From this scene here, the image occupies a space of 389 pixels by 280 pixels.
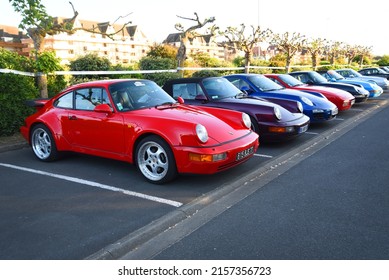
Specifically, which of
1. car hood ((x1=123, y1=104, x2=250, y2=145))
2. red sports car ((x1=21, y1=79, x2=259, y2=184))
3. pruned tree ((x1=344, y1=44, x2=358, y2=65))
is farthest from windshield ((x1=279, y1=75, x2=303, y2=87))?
pruned tree ((x1=344, y1=44, x2=358, y2=65))

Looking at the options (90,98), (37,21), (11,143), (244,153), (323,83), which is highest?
(37,21)

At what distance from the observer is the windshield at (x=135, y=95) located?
5.05 meters

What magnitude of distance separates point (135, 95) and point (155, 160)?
3.80 feet

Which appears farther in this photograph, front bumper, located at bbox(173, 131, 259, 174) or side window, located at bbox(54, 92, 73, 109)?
side window, located at bbox(54, 92, 73, 109)

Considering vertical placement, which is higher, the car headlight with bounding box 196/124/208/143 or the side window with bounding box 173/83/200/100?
the side window with bounding box 173/83/200/100

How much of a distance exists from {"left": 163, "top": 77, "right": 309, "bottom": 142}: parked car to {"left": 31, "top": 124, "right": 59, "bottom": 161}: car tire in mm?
2657

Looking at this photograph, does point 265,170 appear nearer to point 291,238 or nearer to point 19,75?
point 291,238

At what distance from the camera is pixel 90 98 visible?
17.5 feet

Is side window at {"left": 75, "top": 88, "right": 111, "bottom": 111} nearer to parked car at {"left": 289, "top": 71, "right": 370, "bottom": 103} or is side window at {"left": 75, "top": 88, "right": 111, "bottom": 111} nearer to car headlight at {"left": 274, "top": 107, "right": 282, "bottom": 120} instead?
car headlight at {"left": 274, "top": 107, "right": 282, "bottom": 120}

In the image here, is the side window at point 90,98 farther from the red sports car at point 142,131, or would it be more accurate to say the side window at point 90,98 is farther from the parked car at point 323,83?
the parked car at point 323,83

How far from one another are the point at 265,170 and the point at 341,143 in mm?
2511

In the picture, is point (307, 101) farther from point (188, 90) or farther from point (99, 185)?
point (99, 185)

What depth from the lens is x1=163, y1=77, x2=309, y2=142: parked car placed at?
21.2ft

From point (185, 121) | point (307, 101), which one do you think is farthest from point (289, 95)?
point (185, 121)
